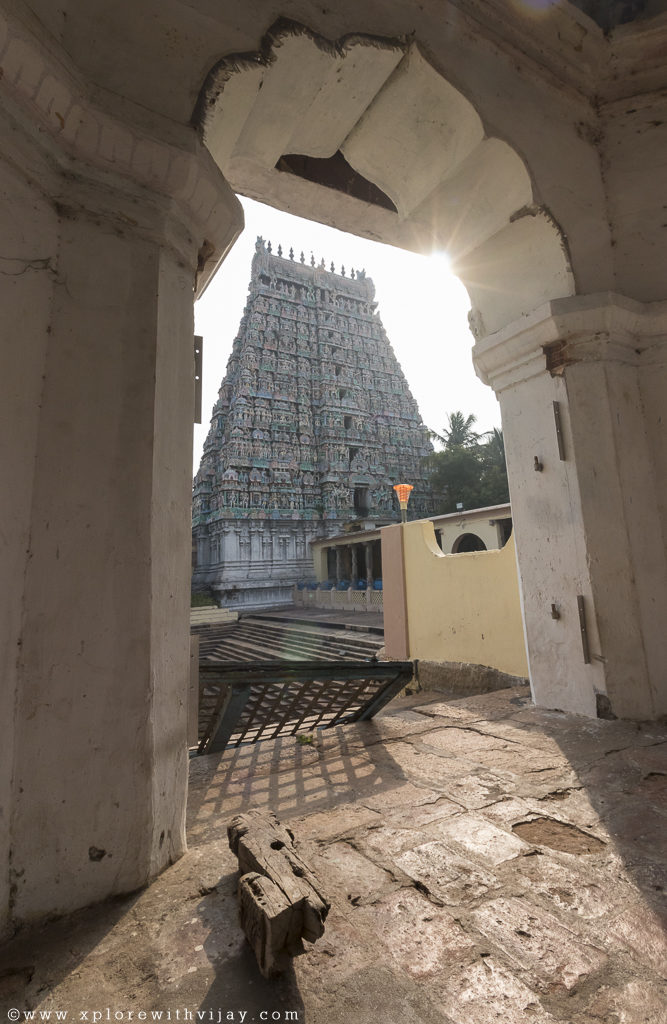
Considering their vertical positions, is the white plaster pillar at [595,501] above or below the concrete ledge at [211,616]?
above

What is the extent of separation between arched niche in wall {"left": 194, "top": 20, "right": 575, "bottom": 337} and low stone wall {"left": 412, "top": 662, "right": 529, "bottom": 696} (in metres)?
3.01

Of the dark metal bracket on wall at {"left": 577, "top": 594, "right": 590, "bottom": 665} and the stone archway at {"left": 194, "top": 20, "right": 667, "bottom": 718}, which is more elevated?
the stone archway at {"left": 194, "top": 20, "right": 667, "bottom": 718}

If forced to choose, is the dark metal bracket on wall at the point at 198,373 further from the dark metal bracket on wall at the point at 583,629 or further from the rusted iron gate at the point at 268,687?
the dark metal bracket on wall at the point at 583,629

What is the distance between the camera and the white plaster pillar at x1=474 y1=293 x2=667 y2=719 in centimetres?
269

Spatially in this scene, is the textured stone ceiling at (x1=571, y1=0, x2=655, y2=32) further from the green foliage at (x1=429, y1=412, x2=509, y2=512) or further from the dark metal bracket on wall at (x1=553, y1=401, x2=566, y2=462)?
the green foliage at (x1=429, y1=412, x2=509, y2=512)

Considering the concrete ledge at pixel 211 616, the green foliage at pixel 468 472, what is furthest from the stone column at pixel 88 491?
the green foliage at pixel 468 472

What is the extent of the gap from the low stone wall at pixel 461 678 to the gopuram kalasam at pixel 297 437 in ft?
54.8

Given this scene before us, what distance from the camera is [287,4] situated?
205 centimetres

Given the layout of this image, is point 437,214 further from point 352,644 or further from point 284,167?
point 352,644

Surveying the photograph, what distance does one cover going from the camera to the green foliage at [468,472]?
2516 centimetres

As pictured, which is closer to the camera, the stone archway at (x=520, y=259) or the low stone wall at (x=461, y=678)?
the stone archway at (x=520, y=259)

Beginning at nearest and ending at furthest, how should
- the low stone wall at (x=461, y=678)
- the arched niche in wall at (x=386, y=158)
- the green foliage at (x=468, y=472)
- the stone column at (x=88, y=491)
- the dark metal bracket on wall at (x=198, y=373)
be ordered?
the stone column at (x=88, y=491), the dark metal bracket on wall at (x=198, y=373), the arched niche in wall at (x=386, y=158), the low stone wall at (x=461, y=678), the green foliage at (x=468, y=472)

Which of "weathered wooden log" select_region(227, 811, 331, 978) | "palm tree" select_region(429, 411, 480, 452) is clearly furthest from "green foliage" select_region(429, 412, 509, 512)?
"weathered wooden log" select_region(227, 811, 331, 978)

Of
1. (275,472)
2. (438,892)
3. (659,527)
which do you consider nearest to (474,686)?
(659,527)
